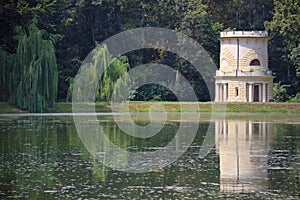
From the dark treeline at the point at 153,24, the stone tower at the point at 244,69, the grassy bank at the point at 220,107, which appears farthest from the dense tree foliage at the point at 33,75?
the stone tower at the point at 244,69

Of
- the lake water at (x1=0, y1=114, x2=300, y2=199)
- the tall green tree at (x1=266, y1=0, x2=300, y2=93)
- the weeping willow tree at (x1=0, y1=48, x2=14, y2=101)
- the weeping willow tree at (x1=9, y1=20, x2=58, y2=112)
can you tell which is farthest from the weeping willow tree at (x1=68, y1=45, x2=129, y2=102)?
the lake water at (x1=0, y1=114, x2=300, y2=199)

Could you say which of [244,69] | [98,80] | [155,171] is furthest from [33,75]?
[155,171]

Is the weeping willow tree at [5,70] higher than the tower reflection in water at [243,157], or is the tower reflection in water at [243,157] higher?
the weeping willow tree at [5,70]

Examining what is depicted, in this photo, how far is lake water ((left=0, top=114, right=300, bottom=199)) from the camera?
Result: 47.5 ft

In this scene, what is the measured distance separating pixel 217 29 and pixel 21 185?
47426 millimetres

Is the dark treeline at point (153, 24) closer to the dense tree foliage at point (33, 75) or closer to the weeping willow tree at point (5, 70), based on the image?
the weeping willow tree at point (5, 70)

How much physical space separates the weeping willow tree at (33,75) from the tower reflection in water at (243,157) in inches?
571

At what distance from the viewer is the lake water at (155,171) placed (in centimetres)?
1447

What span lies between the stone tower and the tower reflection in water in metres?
24.4

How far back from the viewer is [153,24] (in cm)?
6175

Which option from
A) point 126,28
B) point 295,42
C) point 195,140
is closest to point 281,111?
point 295,42

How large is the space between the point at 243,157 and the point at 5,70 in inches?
1047

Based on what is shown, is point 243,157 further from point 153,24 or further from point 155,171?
point 153,24

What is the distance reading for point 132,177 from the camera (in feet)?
54.1
